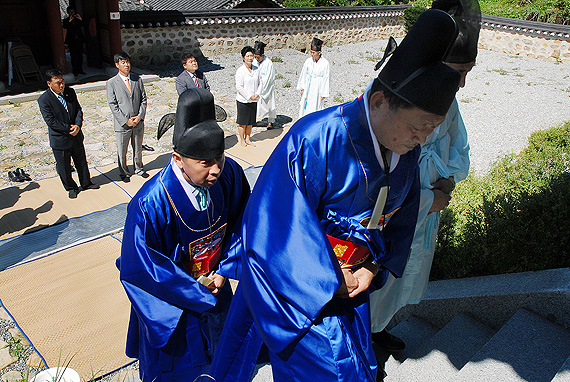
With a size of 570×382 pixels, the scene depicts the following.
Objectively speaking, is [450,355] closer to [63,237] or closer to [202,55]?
[63,237]

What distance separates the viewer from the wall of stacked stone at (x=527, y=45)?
63.5 feet

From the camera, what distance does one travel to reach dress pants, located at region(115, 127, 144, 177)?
22.2ft

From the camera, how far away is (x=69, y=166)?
6.30 metres

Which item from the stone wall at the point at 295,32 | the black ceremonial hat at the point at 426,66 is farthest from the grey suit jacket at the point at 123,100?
the stone wall at the point at 295,32

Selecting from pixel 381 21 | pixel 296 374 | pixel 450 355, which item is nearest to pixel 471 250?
pixel 450 355

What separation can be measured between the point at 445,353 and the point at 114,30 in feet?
43.5

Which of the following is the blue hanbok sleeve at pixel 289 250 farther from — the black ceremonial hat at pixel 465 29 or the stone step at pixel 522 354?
the stone step at pixel 522 354

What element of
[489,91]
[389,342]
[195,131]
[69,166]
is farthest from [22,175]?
[489,91]

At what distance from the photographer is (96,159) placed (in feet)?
26.2

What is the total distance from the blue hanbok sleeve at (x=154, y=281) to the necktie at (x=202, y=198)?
0.22 meters

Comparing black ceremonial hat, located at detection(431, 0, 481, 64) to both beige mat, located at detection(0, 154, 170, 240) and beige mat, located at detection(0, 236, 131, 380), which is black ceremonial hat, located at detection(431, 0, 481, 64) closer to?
beige mat, located at detection(0, 236, 131, 380)

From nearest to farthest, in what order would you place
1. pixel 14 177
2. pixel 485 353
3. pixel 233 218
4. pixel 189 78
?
pixel 485 353
pixel 233 218
pixel 14 177
pixel 189 78

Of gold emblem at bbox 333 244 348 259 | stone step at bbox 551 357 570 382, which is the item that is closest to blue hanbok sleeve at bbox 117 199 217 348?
gold emblem at bbox 333 244 348 259

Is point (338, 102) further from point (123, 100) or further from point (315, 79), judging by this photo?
point (123, 100)
